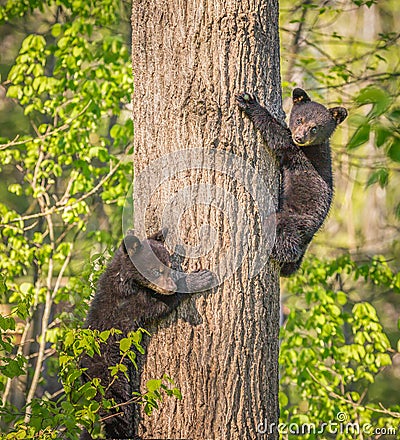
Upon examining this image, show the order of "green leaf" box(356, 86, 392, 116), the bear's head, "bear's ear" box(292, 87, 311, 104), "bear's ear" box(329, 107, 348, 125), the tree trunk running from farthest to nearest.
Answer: "bear's ear" box(292, 87, 311, 104) < "bear's ear" box(329, 107, 348, 125) < the bear's head < the tree trunk < "green leaf" box(356, 86, 392, 116)

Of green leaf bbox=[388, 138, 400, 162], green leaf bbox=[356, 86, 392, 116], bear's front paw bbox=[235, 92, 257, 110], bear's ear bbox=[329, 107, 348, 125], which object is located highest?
green leaf bbox=[356, 86, 392, 116]

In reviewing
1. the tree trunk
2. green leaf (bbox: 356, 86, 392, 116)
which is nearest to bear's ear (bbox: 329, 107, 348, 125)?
the tree trunk

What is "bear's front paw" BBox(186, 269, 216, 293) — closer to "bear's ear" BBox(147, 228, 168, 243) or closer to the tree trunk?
the tree trunk

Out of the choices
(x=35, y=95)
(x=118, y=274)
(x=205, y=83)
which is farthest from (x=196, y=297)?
(x=35, y=95)

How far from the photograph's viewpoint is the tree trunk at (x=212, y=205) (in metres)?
2.54

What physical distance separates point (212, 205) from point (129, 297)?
72 centimetres

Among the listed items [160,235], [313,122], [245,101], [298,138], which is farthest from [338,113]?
[160,235]

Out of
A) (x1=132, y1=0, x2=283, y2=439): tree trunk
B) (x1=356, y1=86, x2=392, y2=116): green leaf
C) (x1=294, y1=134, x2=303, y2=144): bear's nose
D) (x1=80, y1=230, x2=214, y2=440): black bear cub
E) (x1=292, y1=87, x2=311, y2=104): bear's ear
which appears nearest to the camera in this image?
(x1=356, y1=86, x2=392, y2=116): green leaf

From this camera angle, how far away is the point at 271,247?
2.74 meters

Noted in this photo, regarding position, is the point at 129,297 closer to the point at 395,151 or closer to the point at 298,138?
the point at 298,138

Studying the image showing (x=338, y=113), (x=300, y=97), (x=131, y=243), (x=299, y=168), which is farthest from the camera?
(x=300, y=97)

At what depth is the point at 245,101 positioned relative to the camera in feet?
8.60

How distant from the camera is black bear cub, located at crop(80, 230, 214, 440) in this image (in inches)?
106

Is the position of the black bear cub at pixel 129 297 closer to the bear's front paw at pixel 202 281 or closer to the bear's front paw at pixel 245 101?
the bear's front paw at pixel 202 281
